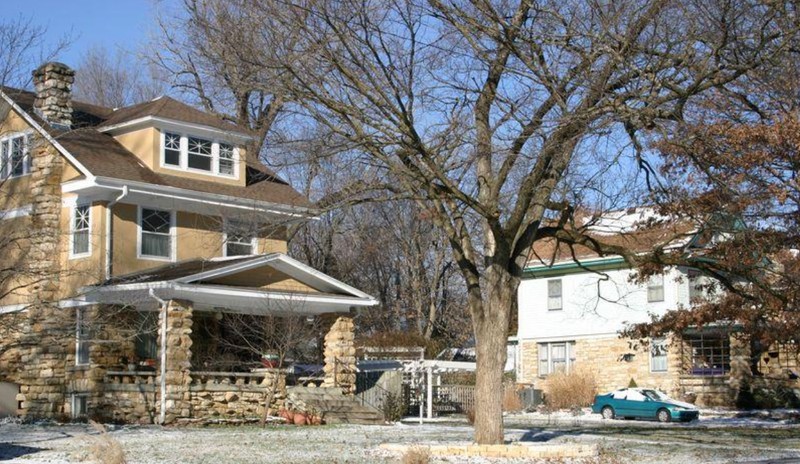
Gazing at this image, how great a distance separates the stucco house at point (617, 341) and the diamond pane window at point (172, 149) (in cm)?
1426

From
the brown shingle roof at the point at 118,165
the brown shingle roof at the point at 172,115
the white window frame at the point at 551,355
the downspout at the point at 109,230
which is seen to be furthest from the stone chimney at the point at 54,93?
the white window frame at the point at 551,355

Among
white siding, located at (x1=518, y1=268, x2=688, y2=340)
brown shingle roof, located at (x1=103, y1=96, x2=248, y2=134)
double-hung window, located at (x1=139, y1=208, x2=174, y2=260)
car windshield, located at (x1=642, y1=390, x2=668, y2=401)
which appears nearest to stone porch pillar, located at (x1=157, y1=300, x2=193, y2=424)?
double-hung window, located at (x1=139, y1=208, x2=174, y2=260)

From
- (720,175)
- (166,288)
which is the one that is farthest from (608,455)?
(166,288)

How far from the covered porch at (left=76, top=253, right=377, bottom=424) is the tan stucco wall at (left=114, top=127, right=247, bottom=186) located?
3.07 meters

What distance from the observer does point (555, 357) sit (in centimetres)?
4603

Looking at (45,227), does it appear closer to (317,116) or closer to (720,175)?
(317,116)

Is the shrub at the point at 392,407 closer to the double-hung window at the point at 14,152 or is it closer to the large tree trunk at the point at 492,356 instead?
the double-hung window at the point at 14,152

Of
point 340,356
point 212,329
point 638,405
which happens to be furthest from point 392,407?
point 638,405

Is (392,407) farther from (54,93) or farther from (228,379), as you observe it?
(54,93)

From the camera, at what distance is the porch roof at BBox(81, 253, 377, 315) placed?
28234 millimetres

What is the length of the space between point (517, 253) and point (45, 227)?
16110mm

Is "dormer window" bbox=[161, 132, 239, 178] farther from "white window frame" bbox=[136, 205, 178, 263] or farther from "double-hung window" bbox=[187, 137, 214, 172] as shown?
"white window frame" bbox=[136, 205, 178, 263]

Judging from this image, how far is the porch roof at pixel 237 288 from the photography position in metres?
28.2

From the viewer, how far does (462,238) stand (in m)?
20.7
